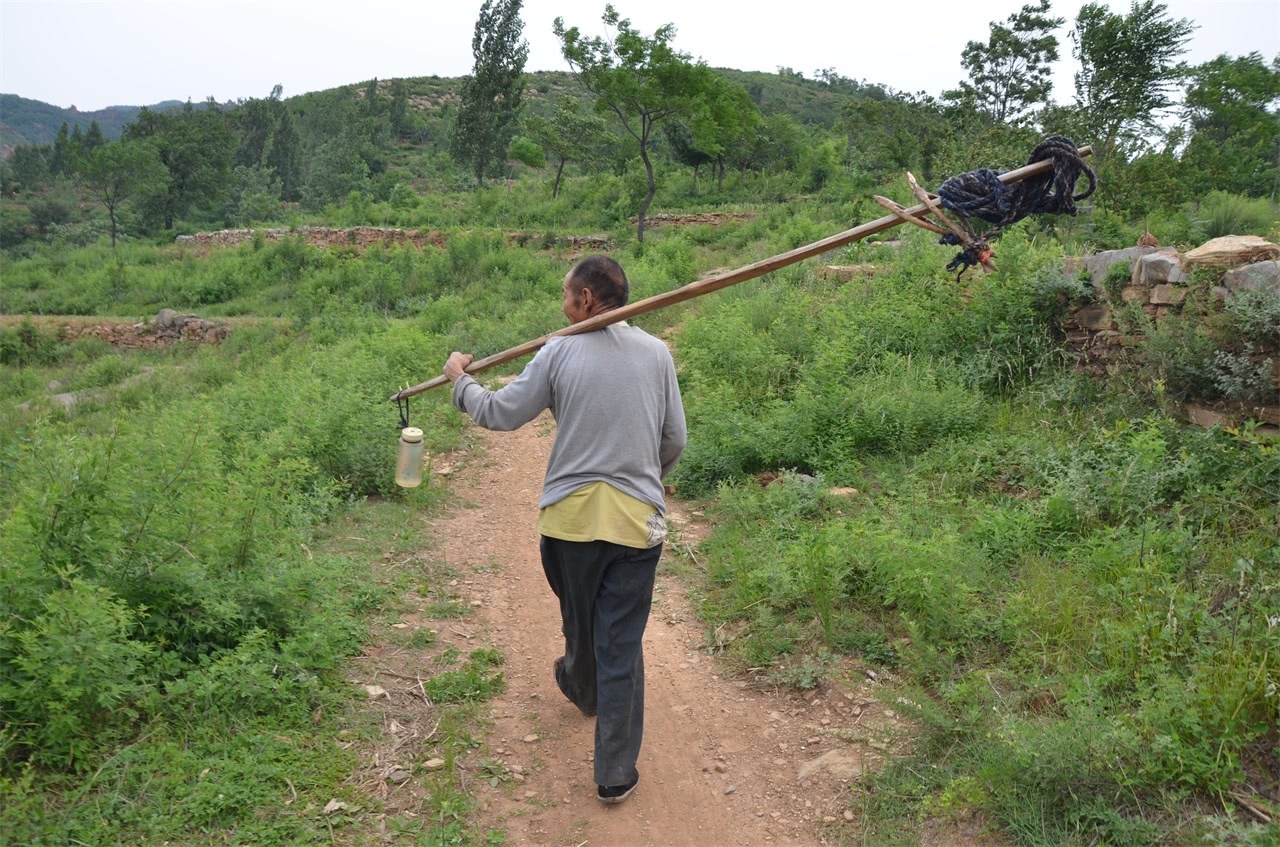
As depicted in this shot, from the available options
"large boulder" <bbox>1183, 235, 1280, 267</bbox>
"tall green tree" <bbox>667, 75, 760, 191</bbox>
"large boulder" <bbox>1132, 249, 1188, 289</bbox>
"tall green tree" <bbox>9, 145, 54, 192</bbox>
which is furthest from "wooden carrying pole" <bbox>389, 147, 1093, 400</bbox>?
"tall green tree" <bbox>9, 145, 54, 192</bbox>

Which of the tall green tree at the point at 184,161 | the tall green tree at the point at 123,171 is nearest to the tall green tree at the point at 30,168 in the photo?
the tall green tree at the point at 184,161

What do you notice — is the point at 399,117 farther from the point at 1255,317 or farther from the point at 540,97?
the point at 1255,317

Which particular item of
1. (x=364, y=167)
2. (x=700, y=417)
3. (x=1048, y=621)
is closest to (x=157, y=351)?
(x=700, y=417)

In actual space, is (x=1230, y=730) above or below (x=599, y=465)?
below

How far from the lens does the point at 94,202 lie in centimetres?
4641

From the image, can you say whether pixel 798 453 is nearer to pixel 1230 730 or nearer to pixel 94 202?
pixel 1230 730

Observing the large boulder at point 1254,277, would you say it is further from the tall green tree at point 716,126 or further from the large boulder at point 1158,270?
the tall green tree at point 716,126

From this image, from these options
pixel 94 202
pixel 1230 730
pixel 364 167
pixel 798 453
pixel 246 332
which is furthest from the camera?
pixel 94 202

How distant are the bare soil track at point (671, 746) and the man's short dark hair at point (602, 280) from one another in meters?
1.74

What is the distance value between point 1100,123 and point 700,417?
10.4 meters

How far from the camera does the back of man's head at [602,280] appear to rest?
3.11 meters

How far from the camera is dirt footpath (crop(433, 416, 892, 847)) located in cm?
312

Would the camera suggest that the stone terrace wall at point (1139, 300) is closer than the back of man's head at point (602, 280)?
No

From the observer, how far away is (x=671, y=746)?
3.62 m
